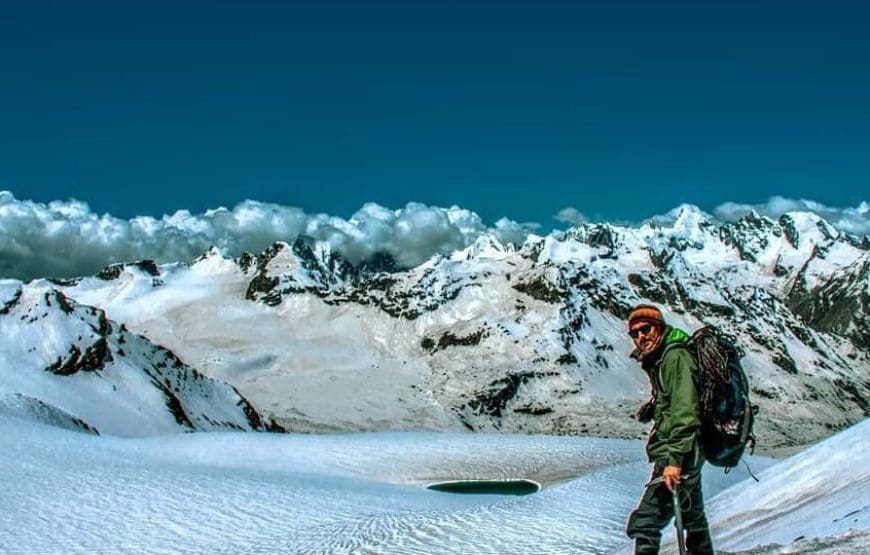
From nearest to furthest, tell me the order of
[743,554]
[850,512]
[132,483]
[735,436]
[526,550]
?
[735,436]
[743,554]
[850,512]
[526,550]
[132,483]

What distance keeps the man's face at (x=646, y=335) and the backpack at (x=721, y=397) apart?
0.72 m

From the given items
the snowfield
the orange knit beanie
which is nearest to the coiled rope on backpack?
the orange knit beanie

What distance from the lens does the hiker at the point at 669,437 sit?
10758 millimetres

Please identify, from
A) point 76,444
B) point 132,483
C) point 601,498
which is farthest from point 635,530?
point 76,444

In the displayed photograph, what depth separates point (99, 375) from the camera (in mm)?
104312

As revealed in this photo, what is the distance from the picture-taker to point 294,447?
5403 cm

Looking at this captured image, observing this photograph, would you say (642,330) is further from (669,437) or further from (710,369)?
(669,437)

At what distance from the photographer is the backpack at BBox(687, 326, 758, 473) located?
10742 mm

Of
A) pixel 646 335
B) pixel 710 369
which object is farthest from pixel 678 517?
pixel 646 335

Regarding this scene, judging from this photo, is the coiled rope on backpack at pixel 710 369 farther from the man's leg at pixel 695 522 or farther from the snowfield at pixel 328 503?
the snowfield at pixel 328 503

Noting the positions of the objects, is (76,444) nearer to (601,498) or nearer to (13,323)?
(601,498)

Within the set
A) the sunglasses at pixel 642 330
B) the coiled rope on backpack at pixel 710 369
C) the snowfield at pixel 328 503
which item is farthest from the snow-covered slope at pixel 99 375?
the coiled rope on backpack at pixel 710 369

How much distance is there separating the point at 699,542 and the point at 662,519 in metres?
0.62

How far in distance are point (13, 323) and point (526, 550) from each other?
353ft
